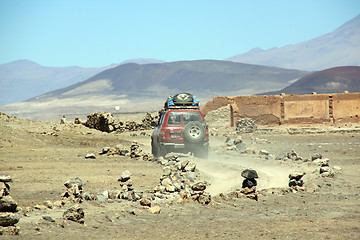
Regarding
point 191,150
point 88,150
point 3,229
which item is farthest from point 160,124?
point 3,229

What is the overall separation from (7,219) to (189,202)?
4.22 meters

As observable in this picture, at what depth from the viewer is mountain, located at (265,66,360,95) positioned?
138 m

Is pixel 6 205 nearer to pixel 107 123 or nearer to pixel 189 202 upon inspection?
pixel 189 202

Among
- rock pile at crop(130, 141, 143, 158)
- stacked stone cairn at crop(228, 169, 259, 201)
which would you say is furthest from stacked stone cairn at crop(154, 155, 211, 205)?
rock pile at crop(130, 141, 143, 158)

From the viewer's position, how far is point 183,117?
16.3 meters

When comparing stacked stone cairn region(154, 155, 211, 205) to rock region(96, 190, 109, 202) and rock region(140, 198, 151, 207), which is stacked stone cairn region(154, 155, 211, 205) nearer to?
rock region(140, 198, 151, 207)

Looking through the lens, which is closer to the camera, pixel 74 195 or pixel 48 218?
pixel 48 218

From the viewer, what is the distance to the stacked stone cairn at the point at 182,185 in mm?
10292

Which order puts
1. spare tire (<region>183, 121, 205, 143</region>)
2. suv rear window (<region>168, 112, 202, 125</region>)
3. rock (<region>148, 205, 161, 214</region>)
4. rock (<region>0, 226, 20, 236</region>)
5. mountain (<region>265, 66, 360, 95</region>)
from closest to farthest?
rock (<region>0, 226, 20, 236</region>) → rock (<region>148, 205, 161, 214</region>) → spare tire (<region>183, 121, 205, 143</region>) → suv rear window (<region>168, 112, 202, 125</region>) → mountain (<region>265, 66, 360, 95</region>)

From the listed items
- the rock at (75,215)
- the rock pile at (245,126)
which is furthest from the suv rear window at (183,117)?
the rock pile at (245,126)

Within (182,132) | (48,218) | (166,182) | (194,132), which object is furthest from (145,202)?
(182,132)

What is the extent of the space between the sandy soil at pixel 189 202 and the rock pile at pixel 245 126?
331 inches

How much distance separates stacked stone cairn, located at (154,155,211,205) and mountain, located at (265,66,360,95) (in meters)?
127

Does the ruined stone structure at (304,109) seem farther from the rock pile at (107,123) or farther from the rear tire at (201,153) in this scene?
the rear tire at (201,153)
